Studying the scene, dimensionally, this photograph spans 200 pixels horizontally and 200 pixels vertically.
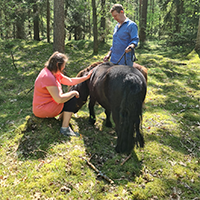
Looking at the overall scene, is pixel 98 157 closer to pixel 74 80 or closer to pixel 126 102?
pixel 126 102

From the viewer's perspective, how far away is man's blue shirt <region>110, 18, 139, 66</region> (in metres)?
3.84

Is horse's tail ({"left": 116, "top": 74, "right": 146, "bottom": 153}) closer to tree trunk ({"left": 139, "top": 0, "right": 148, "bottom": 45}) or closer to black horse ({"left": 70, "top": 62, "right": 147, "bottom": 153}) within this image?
black horse ({"left": 70, "top": 62, "right": 147, "bottom": 153})

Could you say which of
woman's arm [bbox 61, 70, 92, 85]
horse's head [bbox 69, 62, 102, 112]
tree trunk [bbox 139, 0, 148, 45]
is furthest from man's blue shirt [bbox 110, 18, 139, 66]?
tree trunk [bbox 139, 0, 148, 45]

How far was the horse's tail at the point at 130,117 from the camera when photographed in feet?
8.80

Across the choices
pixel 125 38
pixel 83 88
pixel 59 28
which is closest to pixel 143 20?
pixel 59 28

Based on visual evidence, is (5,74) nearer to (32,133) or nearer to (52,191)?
(32,133)

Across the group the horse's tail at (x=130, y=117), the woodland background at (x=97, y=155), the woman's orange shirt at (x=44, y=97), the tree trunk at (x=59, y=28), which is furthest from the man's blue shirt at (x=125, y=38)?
the tree trunk at (x=59, y=28)

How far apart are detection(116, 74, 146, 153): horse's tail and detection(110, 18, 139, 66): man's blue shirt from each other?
143cm

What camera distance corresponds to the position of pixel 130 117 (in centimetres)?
274

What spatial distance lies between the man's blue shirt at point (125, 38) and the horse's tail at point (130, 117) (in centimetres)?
143

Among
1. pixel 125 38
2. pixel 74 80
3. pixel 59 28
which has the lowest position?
pixel 74 80

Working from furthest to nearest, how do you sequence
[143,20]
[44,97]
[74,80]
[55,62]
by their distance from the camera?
[143,20], [74,80], [44,97], [55,62]

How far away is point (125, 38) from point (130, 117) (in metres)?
2.27

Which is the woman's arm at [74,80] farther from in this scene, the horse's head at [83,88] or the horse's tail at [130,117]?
the horse's tail at [130,117]
